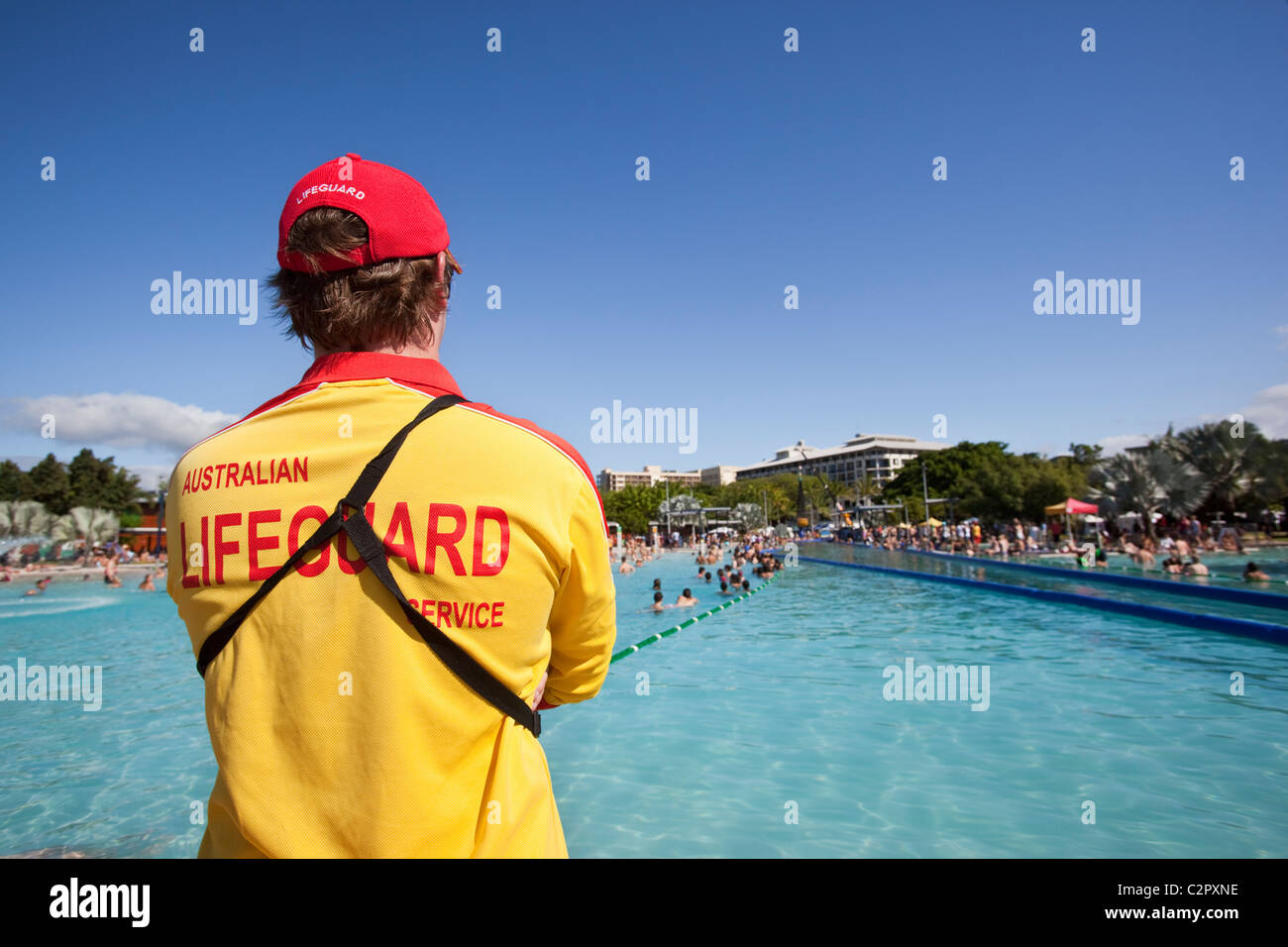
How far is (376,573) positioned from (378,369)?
0.33 m

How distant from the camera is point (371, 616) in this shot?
0.83 m

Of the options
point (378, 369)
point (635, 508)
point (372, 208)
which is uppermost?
point (372, 208)

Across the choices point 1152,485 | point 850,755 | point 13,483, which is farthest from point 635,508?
point 850,755

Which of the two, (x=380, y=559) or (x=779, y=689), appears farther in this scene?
(x=779, y=689)

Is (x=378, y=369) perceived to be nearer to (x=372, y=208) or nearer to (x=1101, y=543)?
(x=372, y=208)

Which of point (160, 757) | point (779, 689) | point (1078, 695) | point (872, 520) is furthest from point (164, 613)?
point (872, 520)

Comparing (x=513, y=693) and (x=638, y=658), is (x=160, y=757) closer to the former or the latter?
(x=638, y=658)

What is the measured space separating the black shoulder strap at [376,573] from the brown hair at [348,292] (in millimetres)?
265

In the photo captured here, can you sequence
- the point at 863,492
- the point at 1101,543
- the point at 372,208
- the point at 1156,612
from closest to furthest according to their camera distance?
the point at 372,208 < the point at 1156,612 < the point at 1101,543 < the point at 863,492

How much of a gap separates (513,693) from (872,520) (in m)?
80.4

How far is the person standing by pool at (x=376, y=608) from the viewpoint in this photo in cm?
83

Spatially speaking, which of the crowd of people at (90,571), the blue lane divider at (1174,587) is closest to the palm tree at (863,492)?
the blue lane divider at (1174,587)
